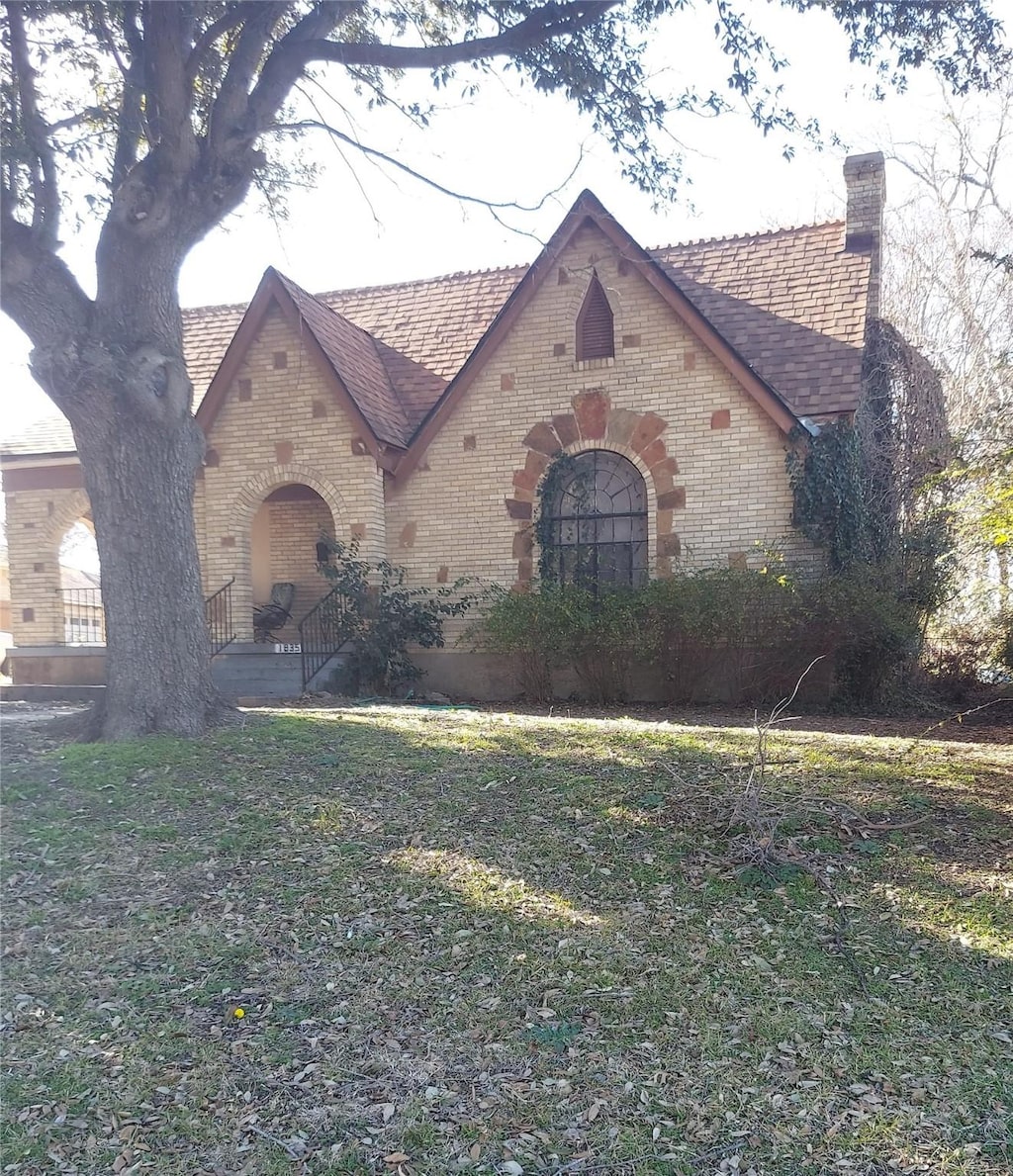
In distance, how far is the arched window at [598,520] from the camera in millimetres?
12836

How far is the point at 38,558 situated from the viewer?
15359 millimetres

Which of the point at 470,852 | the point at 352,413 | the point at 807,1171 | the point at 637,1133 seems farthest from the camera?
the point at 352,413

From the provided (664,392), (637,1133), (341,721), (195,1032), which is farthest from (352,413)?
(637,1133)

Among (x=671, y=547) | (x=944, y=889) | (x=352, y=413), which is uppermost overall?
(x=352, y=413)

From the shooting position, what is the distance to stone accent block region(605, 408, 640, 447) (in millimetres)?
12695

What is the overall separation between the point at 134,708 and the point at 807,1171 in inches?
238

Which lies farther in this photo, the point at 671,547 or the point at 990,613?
the point at 671,547

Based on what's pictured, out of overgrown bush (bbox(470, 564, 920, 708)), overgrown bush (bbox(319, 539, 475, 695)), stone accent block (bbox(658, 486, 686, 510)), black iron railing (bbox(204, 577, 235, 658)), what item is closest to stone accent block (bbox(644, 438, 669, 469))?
stone accent block (bbox(658, 486, 686, 510))

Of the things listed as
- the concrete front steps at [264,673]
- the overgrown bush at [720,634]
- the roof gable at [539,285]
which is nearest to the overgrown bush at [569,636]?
the overgrown bush at [720,634]

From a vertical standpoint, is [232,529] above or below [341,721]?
above

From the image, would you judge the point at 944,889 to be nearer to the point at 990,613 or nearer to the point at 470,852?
the point at 470,852

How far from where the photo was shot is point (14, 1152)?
3279 millimetres

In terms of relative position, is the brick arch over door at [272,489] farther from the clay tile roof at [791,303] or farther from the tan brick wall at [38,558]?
the clay tile roof at [791,303]

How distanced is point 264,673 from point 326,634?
122cm
